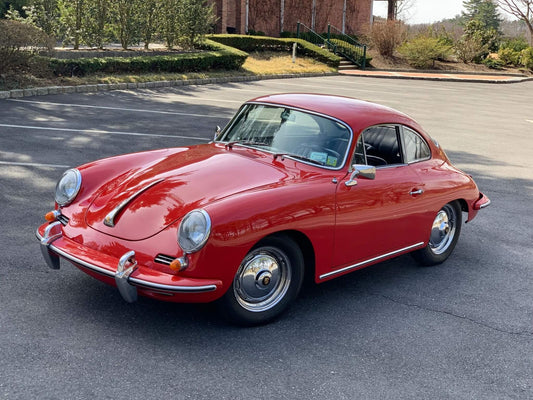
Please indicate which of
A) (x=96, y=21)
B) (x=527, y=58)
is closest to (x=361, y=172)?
(x=96, y=21)

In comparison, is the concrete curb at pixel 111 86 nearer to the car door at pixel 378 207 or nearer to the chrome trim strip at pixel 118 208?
the chrome trim strip at pixel 118 208

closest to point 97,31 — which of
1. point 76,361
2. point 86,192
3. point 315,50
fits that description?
point 315,50

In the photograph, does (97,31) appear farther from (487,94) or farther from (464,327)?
(464,327)

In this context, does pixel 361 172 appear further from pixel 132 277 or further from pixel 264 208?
pixel 132 277

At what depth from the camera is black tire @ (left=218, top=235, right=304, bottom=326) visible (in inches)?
169

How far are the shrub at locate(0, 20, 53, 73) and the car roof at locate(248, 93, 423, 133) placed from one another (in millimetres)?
12682

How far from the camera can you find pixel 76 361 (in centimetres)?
376

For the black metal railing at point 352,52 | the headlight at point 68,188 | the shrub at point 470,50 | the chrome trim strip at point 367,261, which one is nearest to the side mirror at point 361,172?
the chrome trim strip at point 367,261

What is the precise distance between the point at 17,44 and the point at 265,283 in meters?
14.6

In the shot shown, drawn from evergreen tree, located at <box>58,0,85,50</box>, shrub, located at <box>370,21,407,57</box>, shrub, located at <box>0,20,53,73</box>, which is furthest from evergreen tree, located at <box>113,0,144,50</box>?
shrub, located at <box>370,21,407,57</box>

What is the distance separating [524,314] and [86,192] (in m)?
3.60

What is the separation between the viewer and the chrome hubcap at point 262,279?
14.2ft

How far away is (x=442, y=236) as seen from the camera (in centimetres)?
613

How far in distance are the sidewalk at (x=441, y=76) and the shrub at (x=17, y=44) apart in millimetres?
16429
